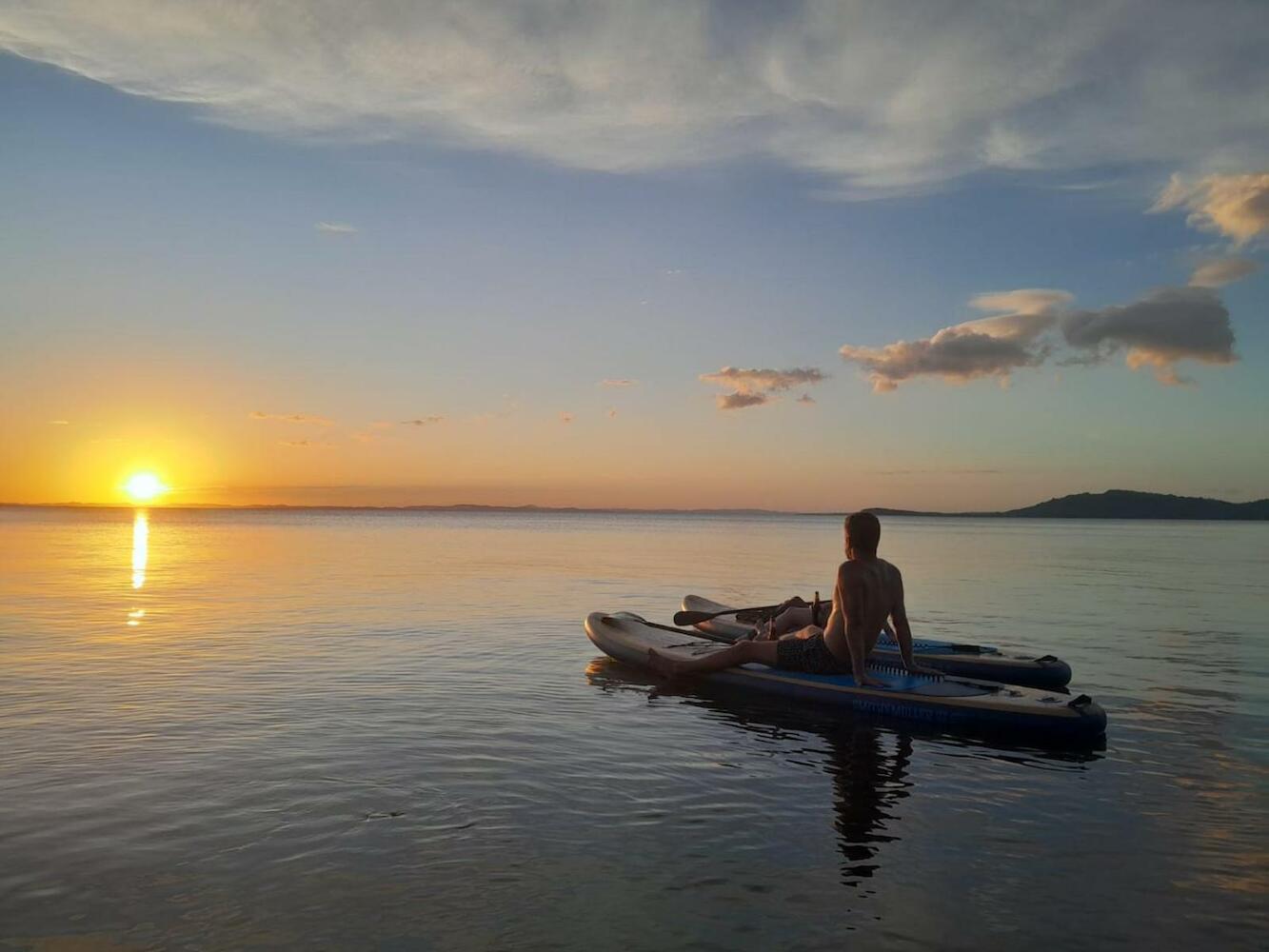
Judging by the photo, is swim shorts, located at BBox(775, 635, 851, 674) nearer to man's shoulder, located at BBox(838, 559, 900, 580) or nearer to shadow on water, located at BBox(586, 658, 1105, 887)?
shadow on water, located at BBox(586, 658, 1105, 887)

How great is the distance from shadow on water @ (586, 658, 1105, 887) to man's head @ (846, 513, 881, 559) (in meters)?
2.39

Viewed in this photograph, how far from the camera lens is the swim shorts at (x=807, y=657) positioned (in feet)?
43.4

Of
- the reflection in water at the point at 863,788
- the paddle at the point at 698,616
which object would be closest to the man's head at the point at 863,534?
the reflection in water at the point at 863,788

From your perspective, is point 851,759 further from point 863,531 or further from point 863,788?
point 863,531

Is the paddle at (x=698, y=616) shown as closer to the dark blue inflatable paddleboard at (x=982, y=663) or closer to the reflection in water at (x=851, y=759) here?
the dark blue inflatable paddleboard at (x=982, y=663)

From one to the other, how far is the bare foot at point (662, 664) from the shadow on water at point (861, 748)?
10.1 inches

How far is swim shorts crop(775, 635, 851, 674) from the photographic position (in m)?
13.2

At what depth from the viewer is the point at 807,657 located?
13.5 metres

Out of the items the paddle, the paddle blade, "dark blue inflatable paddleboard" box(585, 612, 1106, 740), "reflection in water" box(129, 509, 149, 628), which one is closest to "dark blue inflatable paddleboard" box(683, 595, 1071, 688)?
"dark blue inflatable paddleboard" box(585, 612, 1106, 740)

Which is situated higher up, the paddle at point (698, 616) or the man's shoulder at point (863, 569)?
the man's shoulder at point (863, 569)

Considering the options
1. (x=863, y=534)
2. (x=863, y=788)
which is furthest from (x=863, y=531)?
(x=863, y=788)

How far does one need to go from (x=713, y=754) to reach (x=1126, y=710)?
708 centimetres

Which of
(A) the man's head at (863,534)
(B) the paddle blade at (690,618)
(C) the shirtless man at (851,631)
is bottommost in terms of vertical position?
(B) the paddle blade at (690,618)

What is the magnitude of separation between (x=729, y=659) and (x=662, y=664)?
1502 mm
